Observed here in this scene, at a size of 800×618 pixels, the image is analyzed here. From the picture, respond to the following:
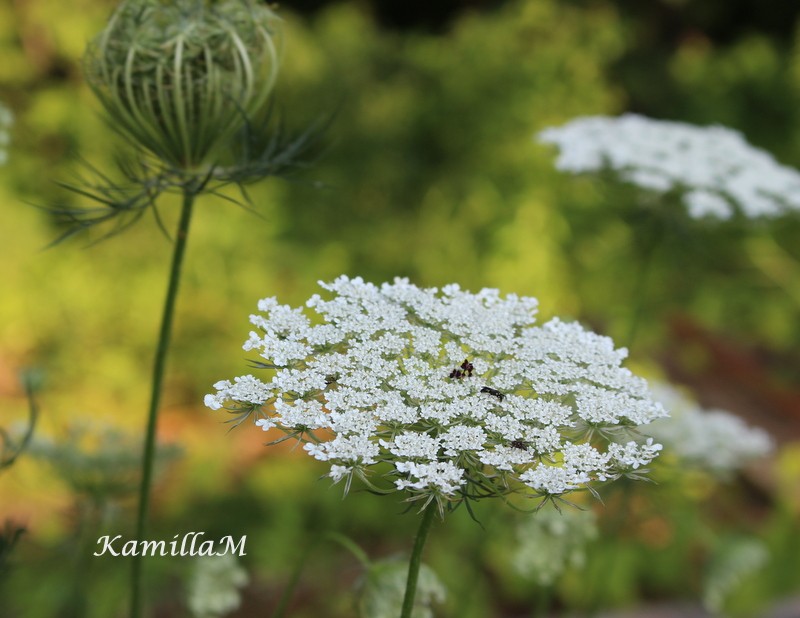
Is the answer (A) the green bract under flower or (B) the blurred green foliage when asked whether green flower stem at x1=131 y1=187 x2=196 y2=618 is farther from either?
(B) the blurred green foliage

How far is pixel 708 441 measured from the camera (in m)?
2.12

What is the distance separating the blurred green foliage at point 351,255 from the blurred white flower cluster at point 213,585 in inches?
66.5

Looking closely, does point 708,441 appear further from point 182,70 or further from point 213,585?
point 182,70

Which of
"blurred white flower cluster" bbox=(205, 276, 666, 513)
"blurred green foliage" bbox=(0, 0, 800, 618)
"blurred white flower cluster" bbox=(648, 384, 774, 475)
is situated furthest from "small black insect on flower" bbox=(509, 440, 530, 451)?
"blurred green foliage" bbox=(0, 0, 800, 618)

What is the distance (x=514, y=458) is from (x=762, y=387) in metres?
5.20

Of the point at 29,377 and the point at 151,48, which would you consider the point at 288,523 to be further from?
the point at 151,48

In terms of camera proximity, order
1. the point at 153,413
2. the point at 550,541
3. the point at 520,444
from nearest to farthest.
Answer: the point at 520,444 → the point at 153,413 → the point at 550,541

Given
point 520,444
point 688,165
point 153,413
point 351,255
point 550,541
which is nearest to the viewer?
point 520,444

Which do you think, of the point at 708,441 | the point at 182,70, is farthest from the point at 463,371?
the point at 708,441

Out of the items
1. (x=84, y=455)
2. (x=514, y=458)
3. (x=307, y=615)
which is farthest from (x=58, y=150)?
(x=514, y=458)

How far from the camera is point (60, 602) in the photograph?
266cm

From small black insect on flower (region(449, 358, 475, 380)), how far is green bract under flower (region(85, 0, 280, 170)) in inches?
21.8

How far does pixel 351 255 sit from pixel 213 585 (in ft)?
11.0

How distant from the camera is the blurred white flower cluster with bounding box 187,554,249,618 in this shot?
1.58 meters
